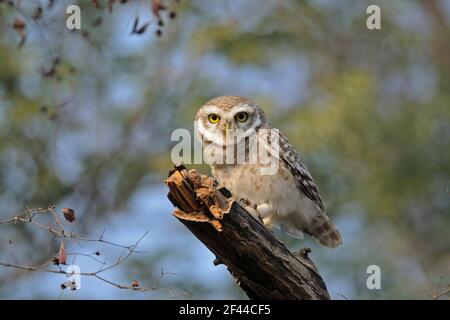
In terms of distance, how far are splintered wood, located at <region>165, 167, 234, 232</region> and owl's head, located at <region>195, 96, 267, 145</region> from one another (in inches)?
64.5

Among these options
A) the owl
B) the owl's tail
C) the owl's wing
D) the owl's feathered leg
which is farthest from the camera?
the owl's tail

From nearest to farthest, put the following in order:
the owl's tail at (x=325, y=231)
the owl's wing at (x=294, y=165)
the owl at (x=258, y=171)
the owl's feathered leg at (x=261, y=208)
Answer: the owl at (x=258, y=171) < the owl's feathered leg at (x=261, y=208) < the owl's wing at (x=294, y=165) < the owl's tail at (x=325, y=231)

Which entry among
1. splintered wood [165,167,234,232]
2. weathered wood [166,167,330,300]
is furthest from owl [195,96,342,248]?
splintered wood [165,167,234,232]

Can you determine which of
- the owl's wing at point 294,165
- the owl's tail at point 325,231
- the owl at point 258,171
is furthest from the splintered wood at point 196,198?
the owl's tail at point 325,231

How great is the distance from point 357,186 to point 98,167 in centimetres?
389

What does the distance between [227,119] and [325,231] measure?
126 cm

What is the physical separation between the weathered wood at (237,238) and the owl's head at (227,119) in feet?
4.93

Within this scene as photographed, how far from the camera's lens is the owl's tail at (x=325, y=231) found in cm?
677

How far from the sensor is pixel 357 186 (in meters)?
13.1

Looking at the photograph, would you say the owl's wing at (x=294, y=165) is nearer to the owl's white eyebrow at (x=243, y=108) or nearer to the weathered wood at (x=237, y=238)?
the owl's white eyebrow at (x=243, y=108)

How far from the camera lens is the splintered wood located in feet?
14.9

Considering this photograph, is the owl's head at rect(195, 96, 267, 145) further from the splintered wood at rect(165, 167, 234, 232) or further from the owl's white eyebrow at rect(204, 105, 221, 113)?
the splintered wood at rect(165, 167, 234, 232)
